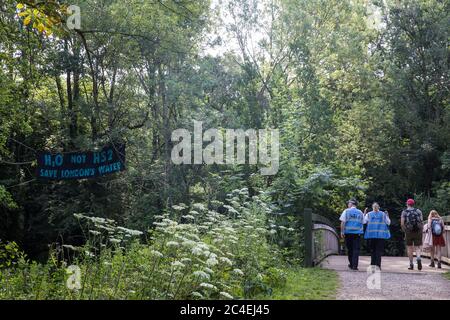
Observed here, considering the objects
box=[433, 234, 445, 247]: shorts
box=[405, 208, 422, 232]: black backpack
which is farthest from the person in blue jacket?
box=[433, 234, 445, 247]: shorts

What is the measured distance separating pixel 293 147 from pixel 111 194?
436 inches

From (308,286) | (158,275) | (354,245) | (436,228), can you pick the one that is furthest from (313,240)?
(158,275)

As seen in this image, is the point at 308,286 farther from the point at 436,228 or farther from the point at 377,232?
the point at 436,228

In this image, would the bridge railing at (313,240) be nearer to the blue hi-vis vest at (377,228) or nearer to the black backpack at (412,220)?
the blue hi-vis vest at (377,228)

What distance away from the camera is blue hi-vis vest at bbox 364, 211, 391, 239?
460 inches

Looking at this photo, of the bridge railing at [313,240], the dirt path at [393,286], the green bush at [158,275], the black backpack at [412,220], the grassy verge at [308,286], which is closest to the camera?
the green bush at [158,275]

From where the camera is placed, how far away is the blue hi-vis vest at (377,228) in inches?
460

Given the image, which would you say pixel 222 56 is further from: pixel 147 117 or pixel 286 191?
pixel 286 191

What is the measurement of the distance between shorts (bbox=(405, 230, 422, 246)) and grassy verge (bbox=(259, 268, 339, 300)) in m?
2.69

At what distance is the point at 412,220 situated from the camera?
12.7m

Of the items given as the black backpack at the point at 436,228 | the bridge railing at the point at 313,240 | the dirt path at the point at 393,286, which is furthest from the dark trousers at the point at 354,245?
the black backpack at the point at 436,228

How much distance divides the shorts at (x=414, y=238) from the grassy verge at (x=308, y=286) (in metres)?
2.69

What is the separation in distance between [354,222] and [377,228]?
1.64ft

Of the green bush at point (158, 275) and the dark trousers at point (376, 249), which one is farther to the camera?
the dark trousers at point (376, 249)
